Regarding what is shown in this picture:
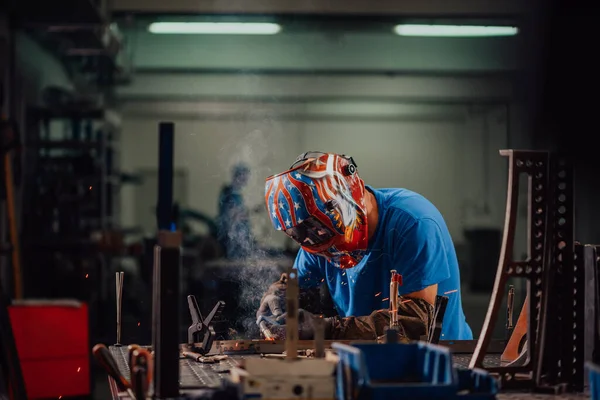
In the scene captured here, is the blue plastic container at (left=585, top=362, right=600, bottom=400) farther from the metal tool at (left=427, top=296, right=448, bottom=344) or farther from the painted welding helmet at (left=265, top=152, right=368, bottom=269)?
the painted welding helmet at (left=265, top=152, right=368, bottom=269)

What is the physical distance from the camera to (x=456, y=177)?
6.65 meters

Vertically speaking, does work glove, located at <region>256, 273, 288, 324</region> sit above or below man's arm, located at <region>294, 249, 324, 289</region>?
below

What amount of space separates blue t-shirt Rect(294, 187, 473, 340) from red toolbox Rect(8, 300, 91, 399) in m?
2.23

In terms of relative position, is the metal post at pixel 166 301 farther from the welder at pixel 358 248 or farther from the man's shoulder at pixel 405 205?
the man's shoulder at pixel 405 205

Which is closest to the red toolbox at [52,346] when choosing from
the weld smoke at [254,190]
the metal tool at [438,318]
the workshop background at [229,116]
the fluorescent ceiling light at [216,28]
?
the workshop background at [229,116]

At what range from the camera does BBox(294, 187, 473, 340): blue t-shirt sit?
2.79 meters

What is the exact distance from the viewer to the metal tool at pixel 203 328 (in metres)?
2.28

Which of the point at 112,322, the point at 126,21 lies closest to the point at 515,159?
the point at 112,322

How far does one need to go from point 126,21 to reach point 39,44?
67cm

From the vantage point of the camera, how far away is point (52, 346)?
15.6 feet

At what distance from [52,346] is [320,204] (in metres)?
2.73

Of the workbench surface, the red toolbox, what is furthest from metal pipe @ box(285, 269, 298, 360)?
the red toolbox

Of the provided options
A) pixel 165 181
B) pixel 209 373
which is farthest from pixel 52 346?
pixel 165 181

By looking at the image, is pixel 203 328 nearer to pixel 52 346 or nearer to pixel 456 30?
pixel 52 346
